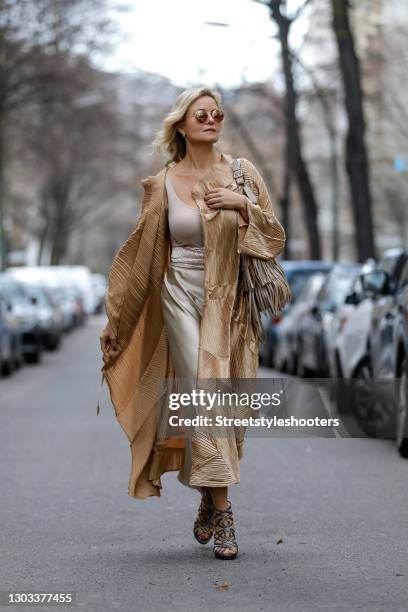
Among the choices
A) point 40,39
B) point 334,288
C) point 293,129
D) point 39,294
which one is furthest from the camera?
point 293,129

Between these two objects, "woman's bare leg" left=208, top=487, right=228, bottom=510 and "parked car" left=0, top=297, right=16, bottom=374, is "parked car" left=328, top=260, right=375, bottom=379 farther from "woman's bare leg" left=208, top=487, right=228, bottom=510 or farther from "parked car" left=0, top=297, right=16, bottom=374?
"parked car" left=0, top=297, right=16, bottom=374

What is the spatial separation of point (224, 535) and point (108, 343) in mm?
1059

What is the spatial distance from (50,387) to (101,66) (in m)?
18.3

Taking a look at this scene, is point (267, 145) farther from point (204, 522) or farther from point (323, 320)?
point (204, 522)

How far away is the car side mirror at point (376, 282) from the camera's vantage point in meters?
12.2

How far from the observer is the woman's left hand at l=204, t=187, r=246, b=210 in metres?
6.55

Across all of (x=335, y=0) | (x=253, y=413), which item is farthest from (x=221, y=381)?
(x=335, y=0)

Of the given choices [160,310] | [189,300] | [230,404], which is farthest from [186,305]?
[230,404]

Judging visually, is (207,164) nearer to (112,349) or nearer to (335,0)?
(112,349)

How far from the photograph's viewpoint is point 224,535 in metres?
6.59

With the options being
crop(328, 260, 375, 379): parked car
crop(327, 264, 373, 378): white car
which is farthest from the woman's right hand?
crop(327, 264, 373, 378): white car

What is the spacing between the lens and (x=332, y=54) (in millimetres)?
53219

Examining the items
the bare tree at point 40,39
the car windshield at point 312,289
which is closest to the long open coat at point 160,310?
the car windshield at point 312,289

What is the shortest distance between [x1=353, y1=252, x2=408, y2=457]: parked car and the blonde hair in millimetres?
4352
